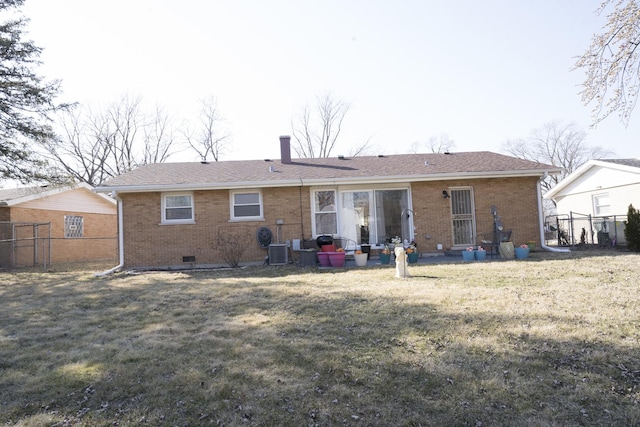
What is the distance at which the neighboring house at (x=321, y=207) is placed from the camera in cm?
1277

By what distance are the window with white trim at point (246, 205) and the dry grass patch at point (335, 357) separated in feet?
19.0

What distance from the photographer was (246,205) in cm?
1316

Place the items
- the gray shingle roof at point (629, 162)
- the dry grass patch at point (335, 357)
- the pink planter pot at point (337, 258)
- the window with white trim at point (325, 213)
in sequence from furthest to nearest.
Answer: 1. the gray shingle roof at point (629, 162)
2. the window with white trim at point (325, 213)
3. the pink planter pot at point (337, 258)
4. the dry grass patch at point (335, 357)

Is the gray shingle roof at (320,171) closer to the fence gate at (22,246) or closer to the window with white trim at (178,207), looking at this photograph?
the window with white trim at (178,207)

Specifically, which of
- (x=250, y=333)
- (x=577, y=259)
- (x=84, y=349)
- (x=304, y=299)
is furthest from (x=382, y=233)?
(x=84, y=349)

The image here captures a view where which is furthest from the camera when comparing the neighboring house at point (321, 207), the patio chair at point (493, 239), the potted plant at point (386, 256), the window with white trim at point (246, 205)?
the window with white trim at point (246, 205)

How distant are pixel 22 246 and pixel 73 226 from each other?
3534 millimetres

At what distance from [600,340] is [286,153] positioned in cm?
1294

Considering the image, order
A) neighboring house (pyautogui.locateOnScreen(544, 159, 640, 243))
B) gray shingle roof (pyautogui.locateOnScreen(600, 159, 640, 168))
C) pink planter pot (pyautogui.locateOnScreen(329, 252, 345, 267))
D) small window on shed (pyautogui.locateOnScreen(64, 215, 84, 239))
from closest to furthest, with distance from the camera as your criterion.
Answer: pink planter pot (pyautogui.locateOnScreen(329, 252, 345, 267)), neighboring house (pyautogui.locateOnScreen(544, 159, 640, 243)), gray shingle roof (pyautogui.locateOnScreen(600, 159, 640, 168)), small window on shed (pyautogui.locateOnScreen(64, 215, 84, 239))

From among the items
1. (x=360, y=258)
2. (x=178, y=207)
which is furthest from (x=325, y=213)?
(x=178, y=207)

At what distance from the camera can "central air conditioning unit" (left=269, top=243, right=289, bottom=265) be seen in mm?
12234

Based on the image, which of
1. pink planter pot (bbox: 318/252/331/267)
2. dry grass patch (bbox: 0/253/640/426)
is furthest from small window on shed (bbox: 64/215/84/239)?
pink planter pot (bbox: 318/252/331/267)

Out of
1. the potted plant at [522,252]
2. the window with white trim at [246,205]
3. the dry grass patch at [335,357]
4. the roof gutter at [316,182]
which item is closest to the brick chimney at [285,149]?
the window with white trim at [246,205]

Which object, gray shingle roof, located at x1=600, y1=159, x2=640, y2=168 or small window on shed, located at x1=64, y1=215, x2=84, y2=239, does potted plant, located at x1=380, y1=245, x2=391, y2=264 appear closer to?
gray shingle roof, located at x1=600, y1=159, x2=640, y2=168
